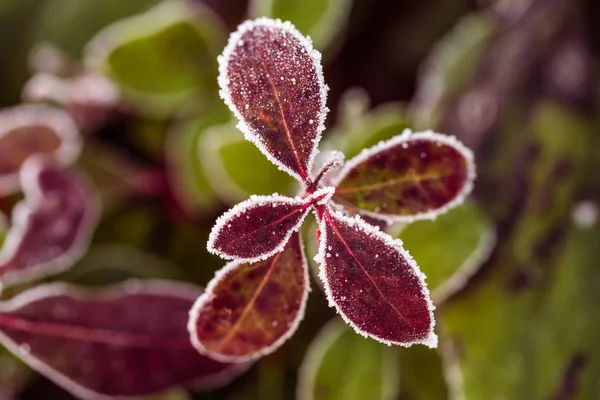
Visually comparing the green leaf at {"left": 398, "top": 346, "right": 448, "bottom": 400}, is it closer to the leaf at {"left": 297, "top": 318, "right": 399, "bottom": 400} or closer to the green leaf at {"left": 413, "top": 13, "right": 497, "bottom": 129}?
the leaf at {"left": 297, "top": 318, "right": 399, "bottom": 400}

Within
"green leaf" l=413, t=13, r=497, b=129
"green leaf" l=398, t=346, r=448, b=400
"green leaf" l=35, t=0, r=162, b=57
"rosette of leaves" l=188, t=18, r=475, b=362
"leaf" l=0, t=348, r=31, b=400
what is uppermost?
"green leaf" l=35, t=0, r=162, b=57

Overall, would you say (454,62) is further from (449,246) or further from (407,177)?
(407,177)

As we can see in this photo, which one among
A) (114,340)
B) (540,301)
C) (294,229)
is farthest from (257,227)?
(540,301)

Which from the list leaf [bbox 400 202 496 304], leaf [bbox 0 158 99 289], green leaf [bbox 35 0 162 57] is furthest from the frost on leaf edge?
green leaf [bbox 35 0 162 57]

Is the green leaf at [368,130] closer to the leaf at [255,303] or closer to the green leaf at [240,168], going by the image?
the green leaf at [240,168]

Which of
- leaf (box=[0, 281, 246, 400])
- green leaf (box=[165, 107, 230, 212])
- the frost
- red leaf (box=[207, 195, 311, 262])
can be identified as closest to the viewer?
red leaf (box=[207, 195, 311, 262])
